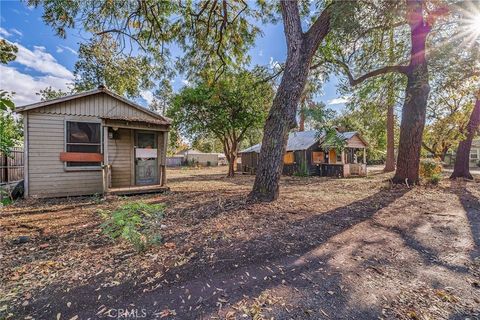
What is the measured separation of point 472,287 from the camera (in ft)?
7.14

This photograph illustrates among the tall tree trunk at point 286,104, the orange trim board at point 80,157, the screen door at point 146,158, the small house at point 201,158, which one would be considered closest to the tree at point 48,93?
the orange trim board at point 80,157

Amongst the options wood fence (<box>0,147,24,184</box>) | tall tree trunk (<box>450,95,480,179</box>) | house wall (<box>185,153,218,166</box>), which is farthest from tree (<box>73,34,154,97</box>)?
house wall (<box>185,153,218,166</box>)

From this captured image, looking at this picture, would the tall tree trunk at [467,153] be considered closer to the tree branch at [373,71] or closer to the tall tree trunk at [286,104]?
the tree branch at [373,71]

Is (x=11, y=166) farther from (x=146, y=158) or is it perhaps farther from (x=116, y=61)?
(x=116, y=61)

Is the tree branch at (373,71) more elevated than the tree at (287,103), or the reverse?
the tree branch at (373,71)

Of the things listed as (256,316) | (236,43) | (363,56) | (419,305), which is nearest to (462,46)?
(363,56)

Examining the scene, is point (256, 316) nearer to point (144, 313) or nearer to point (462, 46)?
point (144, 313)

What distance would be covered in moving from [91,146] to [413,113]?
11.3 meters

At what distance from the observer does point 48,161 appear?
7.04 metres

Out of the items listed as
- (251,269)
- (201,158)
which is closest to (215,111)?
(251,269)

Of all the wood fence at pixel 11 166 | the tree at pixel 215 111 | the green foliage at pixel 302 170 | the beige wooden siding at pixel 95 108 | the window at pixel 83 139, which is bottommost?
the green foliage at pixel 302 170

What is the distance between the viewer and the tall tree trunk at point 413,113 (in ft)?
25.2

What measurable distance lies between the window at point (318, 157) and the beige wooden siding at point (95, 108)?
12398mm

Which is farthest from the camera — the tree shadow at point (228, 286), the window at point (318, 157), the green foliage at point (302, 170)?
the window at point (318, 157)
